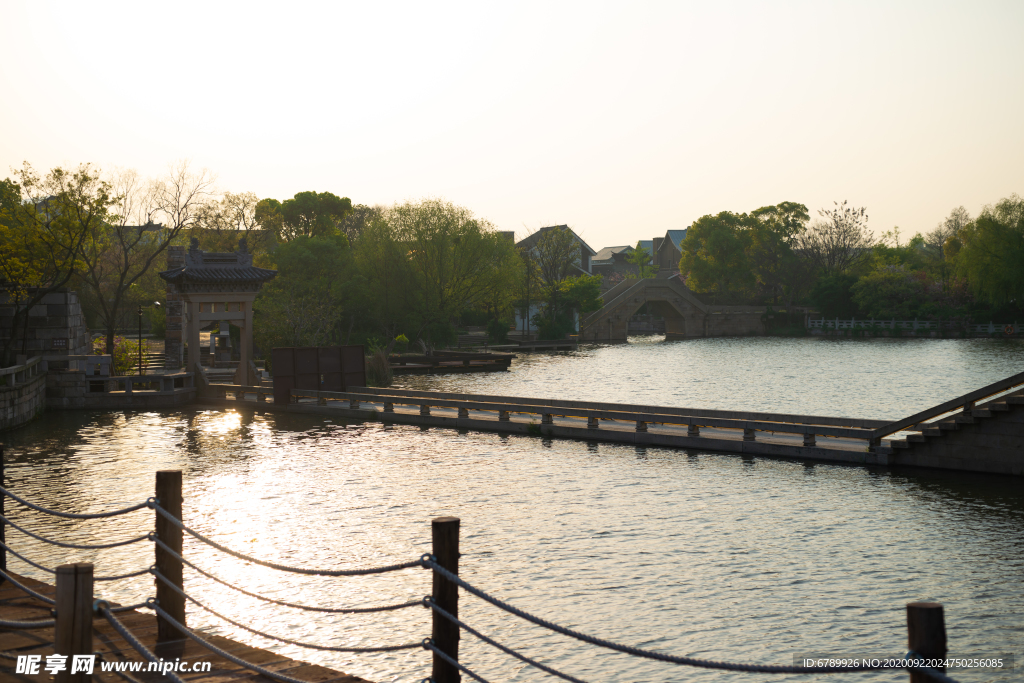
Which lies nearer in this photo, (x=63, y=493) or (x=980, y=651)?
(x=980, y=651)

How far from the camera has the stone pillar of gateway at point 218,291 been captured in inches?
1663

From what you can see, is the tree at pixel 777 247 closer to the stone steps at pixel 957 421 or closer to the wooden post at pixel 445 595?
the stone steps at pixel 957 421

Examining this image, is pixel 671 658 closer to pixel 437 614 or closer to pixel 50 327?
pixel 437 614

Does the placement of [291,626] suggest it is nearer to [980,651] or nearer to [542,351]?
[980,651]

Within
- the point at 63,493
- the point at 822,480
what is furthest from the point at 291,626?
the point at 822,480

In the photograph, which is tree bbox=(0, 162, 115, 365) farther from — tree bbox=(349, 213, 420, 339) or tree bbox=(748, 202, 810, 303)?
tree bbox=(748, 202, 810, 303)

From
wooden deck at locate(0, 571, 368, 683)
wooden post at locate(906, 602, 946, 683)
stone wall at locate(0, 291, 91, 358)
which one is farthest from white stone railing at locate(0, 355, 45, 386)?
wooden post at locate(906, 602, 946, 683)

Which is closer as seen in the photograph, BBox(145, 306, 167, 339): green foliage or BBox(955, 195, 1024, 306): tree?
BBox(145, 306, 167, 339): green foliage

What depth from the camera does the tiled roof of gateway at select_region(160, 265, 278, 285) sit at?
41719mm

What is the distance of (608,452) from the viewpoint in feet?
85.9

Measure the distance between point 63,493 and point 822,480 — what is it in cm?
1844

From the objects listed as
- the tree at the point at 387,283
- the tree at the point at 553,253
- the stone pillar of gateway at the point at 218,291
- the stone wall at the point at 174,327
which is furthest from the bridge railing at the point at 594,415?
the tree at the point at 553,253

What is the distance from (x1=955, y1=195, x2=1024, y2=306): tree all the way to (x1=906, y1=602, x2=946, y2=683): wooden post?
9208cm

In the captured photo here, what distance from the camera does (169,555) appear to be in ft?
26.3
